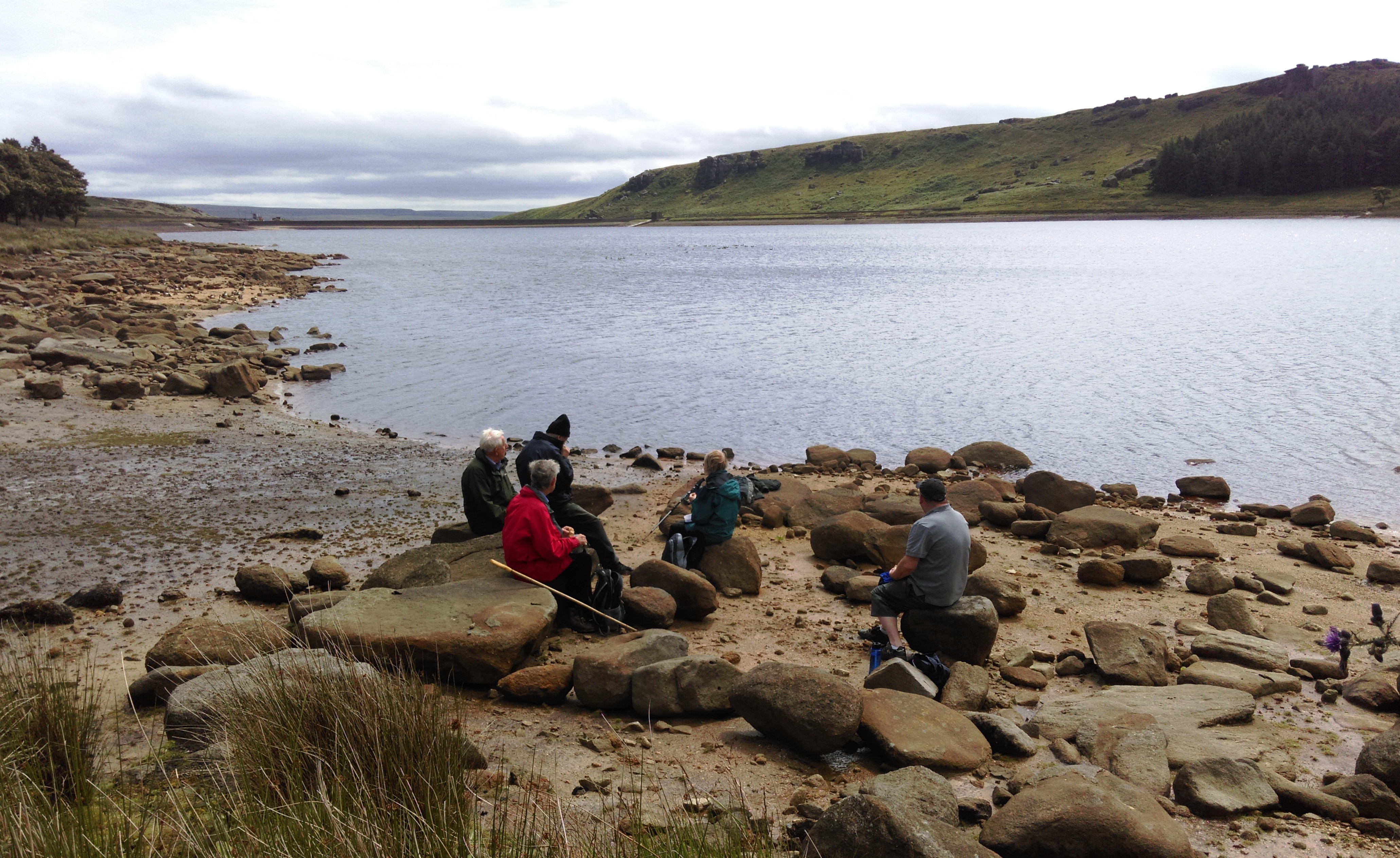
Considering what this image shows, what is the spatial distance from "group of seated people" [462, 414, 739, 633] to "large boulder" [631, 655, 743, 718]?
84.4 inches

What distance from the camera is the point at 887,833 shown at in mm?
5199

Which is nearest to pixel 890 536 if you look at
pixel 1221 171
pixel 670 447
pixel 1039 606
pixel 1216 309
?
pixel 1039 606

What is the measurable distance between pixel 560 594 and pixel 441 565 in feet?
4.95

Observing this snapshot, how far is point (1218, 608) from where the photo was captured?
10570 millimetres

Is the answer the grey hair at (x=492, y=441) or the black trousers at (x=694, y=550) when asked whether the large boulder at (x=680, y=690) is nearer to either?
the black trousers at (x=694, y=550)

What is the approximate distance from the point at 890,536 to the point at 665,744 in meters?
6.38

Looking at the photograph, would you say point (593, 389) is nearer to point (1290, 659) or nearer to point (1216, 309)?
point (1290, 659)

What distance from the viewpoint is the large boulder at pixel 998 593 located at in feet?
35.4

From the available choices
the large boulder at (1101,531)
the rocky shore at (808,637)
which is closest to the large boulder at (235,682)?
the rocky shore at (808,637)

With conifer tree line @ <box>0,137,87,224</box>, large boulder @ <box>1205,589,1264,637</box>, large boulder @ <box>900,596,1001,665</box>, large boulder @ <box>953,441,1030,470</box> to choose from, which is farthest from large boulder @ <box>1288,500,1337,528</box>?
conifer tree line @ <box>0,137,87,224</box>

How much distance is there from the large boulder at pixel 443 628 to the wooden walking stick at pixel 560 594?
0.31 meters

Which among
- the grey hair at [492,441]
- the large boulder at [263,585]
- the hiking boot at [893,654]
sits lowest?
the hiking boot at [893,654]

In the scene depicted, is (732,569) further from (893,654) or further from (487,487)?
(487,487)

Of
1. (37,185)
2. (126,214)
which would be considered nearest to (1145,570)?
(37,185)
